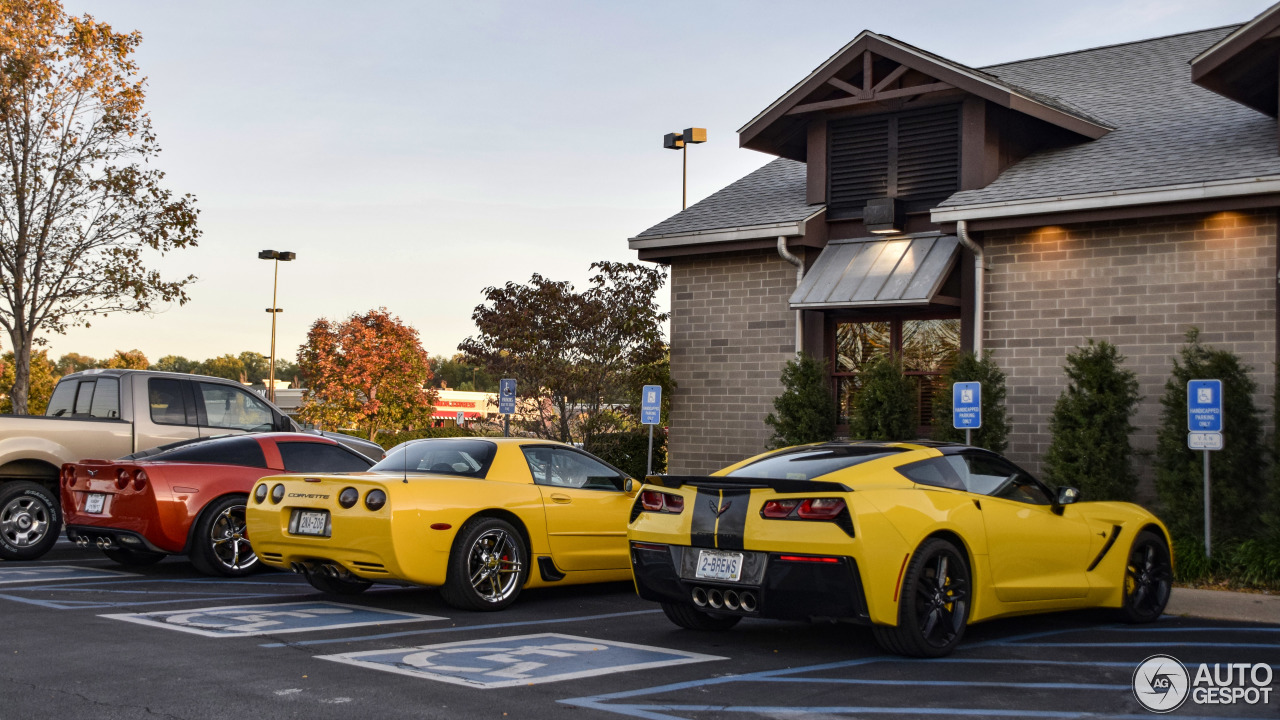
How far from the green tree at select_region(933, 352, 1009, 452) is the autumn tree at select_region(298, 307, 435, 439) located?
A: 3149cm

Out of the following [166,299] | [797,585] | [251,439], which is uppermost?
[166,299]

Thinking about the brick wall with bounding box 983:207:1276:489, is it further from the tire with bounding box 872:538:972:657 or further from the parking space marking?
the parking space marking

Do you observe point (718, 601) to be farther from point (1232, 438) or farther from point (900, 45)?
point (900, 45)

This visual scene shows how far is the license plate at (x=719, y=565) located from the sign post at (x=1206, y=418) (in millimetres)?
5879

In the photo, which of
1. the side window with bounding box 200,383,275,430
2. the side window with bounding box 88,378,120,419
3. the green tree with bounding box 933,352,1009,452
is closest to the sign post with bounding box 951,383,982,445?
the green tree with bounding box 933,352,1009,452

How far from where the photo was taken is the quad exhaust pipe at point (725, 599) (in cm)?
721

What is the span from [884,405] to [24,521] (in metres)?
9.92

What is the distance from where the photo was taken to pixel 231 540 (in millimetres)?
11133

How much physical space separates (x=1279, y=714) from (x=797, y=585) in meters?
2.57

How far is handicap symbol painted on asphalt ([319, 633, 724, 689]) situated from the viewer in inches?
253

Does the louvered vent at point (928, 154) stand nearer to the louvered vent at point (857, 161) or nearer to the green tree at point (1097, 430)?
the louvered vent at point (857, 161)

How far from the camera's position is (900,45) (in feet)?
50.4

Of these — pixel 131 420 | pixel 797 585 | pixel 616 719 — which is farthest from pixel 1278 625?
pixel 131 420

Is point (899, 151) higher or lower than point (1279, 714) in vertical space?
higher
